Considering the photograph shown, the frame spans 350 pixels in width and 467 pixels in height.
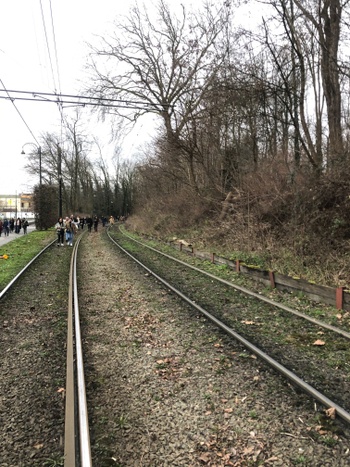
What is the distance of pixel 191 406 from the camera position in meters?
4.00

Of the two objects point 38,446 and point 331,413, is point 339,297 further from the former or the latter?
point 38,446

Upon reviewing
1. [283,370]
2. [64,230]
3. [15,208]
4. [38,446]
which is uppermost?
[15,208]

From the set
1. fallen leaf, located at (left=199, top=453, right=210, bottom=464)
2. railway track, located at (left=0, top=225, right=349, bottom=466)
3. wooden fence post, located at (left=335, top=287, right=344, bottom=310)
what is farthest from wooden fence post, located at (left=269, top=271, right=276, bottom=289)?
fallen leaf, located at (left=199, top=453, right=210, bottom=464)

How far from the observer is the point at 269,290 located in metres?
9.62

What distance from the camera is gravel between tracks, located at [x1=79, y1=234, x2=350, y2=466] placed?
3.21m

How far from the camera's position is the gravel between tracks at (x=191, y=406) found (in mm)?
3205

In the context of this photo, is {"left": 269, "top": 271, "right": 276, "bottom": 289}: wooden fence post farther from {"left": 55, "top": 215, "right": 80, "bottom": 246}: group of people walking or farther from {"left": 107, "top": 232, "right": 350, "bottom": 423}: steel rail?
{"left": 55, "top": 215, "right": 80, "bottom": 246}: group of people walking

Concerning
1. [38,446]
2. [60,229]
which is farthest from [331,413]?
[60,229]

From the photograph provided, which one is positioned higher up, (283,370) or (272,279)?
(272,279)

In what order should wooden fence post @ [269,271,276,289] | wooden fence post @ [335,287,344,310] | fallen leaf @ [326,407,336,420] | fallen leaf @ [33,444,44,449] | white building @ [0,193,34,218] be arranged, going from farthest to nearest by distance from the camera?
white building @ [0,193,34,218] < wooden fence post @ [269,271,276,289] < wooden fence post @ [335,287,344,310] < fallen leaf @ [326,407,336,420] < fallen leaf @ [33,444,44,449]

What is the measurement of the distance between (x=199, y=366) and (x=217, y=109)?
14497 mm

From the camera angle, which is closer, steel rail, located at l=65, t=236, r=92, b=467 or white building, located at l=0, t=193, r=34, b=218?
steel rail, located at l=65, t=236, r=92, b=467

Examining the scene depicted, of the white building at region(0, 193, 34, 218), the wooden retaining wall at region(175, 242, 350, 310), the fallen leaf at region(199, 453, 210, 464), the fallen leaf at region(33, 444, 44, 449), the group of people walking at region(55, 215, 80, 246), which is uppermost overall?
the white building at region(0, 193, 34, 218)

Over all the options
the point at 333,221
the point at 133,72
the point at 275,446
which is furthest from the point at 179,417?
the point at 133,72
